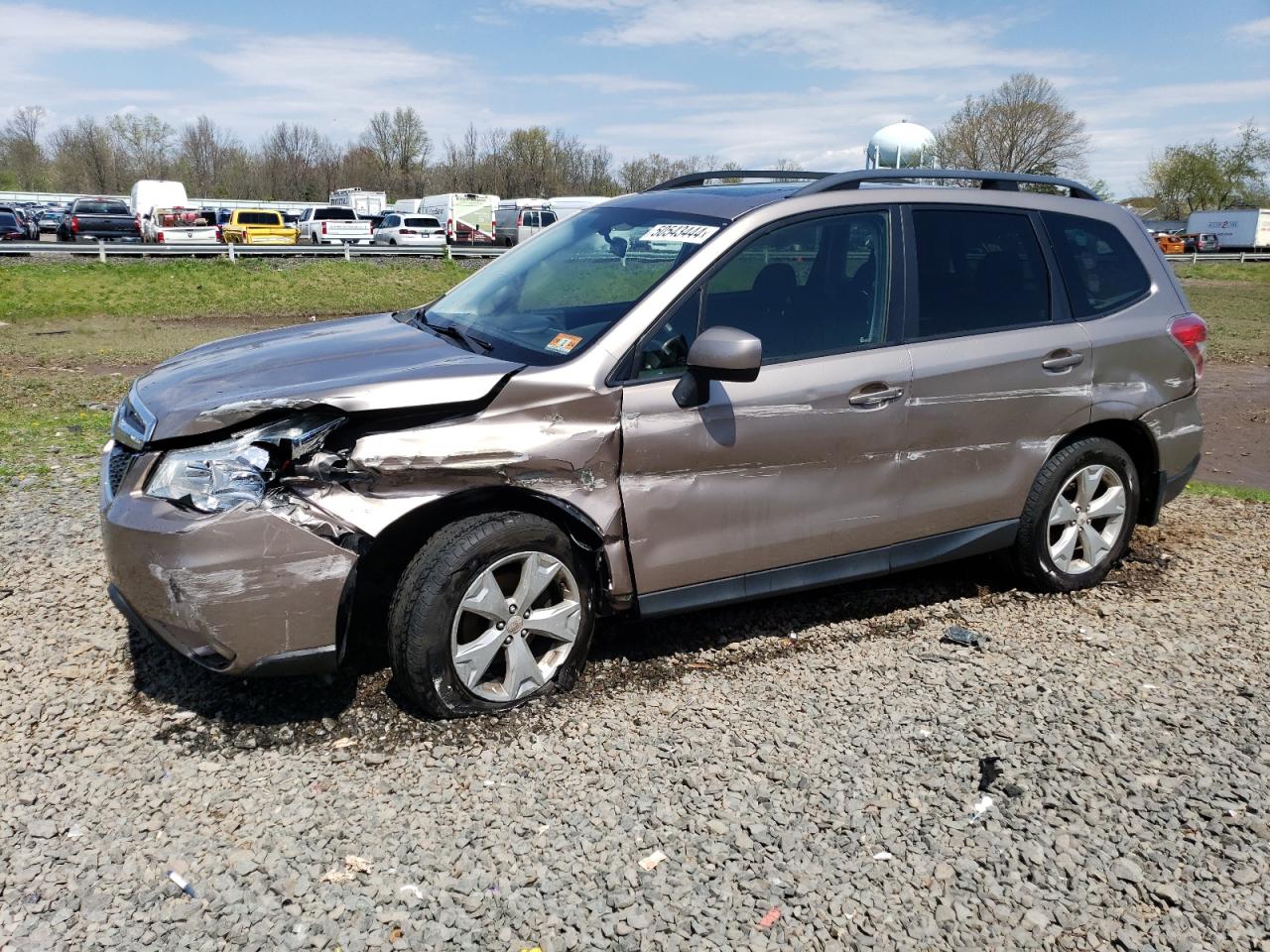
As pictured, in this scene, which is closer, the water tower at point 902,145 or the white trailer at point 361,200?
the water tower at point 902,145

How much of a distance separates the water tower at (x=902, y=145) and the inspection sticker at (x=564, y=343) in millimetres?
36647

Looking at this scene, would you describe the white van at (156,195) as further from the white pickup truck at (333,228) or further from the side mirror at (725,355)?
the side mirror at (725,355)

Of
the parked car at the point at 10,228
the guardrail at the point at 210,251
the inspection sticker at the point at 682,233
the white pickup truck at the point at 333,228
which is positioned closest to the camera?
the inspection sticker at the point at 682,233

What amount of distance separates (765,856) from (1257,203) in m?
110

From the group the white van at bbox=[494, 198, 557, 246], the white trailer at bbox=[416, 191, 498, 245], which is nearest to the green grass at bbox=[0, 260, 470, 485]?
the white van at bbox=[494, 198, 557, 246]

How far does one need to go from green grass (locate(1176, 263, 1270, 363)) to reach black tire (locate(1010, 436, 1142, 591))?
14.1 metres

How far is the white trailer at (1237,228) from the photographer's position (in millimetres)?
69750

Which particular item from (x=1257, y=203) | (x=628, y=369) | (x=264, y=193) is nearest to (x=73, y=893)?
(x=628, y=369)

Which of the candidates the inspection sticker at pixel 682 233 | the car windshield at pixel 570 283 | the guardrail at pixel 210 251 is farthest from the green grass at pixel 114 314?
the inspection sticker at pixel 682 233

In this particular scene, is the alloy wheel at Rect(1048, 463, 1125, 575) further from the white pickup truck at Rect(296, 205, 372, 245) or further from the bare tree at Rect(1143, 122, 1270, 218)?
the bare tree at Rect(1143, 122, 1270, 218)

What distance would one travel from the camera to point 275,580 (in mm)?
3373

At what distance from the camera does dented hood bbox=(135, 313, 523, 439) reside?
3477 mm

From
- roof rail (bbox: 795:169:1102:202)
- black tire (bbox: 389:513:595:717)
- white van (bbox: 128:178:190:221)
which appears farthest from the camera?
white van (bbox: 128:178:190:221)

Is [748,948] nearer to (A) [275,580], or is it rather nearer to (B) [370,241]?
(A) [275,580]
